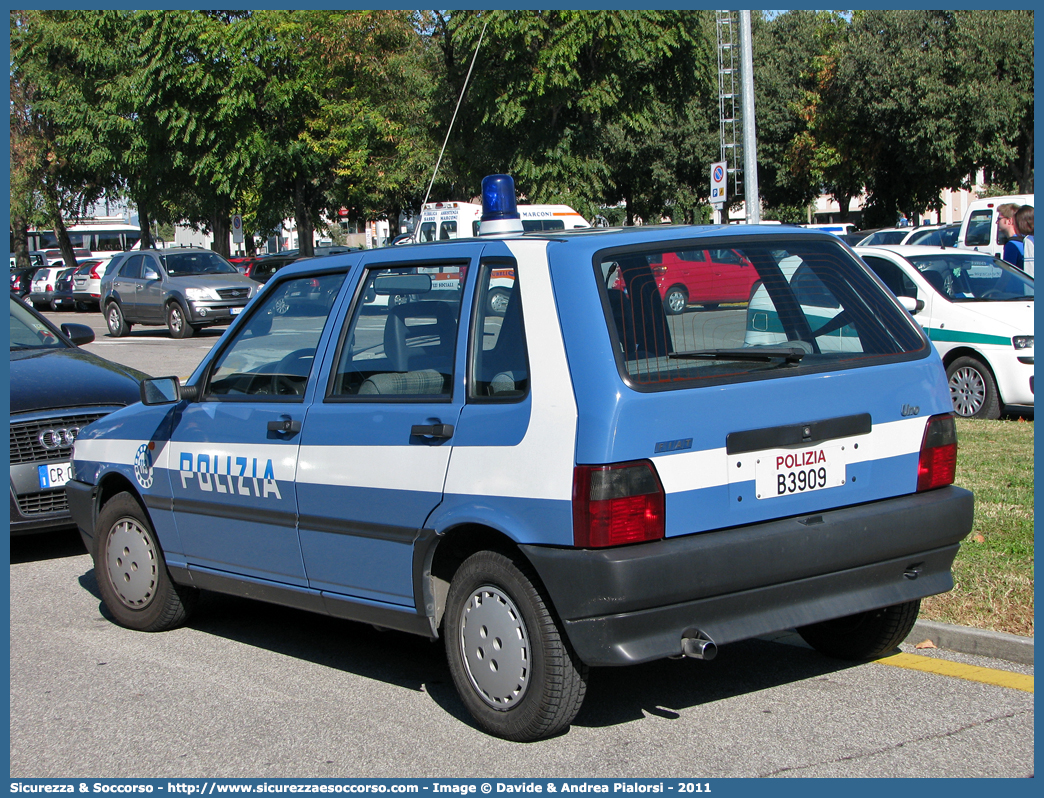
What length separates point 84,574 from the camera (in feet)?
22.7

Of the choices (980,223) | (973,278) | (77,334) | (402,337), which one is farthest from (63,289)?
(402,337)

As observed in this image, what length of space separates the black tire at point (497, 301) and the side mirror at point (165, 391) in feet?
5.85

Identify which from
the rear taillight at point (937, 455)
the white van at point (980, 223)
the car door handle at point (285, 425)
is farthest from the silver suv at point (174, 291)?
the rear taillight at point (937, 455)

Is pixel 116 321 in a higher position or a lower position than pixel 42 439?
lower

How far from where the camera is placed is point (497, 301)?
4.13 metres

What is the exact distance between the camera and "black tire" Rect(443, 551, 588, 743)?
384 cm

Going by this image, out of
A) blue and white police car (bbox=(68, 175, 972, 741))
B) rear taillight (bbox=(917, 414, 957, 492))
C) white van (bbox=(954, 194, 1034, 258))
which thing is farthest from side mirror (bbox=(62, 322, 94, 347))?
white van (bbox=(954, 194, 1034, 258))

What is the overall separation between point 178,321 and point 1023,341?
61.5 feet

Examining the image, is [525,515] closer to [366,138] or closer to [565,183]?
[565,183]

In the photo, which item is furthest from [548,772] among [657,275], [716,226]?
[716,226]

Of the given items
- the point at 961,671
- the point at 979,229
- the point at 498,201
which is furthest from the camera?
the point at 979,229

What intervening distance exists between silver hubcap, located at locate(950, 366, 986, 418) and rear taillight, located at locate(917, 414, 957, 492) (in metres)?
6.71

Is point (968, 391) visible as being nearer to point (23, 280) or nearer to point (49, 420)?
point (49, 420)

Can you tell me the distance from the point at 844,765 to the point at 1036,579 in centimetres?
213
